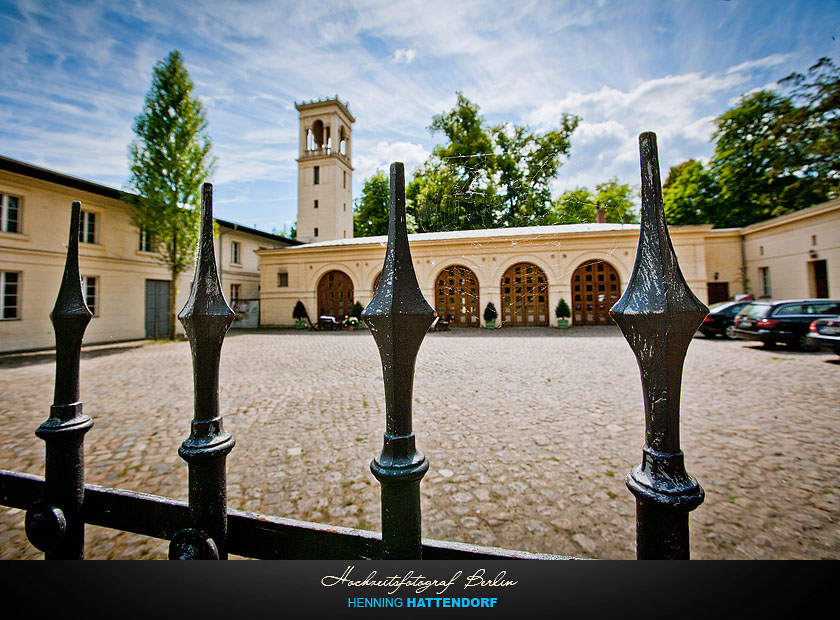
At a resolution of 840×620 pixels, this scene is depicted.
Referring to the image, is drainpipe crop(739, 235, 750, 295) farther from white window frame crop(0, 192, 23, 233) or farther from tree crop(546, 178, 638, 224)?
white window frame crop(0, 192, 23, 233)

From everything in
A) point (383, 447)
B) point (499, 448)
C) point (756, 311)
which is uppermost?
point (756, 311)

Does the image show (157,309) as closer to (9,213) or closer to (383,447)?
(9,213)

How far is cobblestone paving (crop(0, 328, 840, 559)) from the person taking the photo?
96.8 inches

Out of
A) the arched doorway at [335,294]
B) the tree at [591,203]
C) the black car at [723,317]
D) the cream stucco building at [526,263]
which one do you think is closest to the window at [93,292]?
the cream stucco building at [526,263]

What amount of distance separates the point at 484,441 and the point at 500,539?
A: 1786 millimetres

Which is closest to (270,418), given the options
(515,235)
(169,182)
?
(515,235)

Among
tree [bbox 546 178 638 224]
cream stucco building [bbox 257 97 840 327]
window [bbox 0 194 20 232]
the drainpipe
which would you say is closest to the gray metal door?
cream stucco building [bbox 257 97 840 327]

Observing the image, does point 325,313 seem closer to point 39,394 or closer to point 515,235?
point 39,394

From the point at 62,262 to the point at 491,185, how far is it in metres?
18.4

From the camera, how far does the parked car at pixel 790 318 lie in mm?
10047

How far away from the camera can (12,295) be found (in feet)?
39.5

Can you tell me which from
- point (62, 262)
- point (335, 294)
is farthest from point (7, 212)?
point (335, 294)

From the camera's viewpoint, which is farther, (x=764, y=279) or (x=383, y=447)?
(x=764, y=279)

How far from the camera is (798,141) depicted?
4.58 ft
